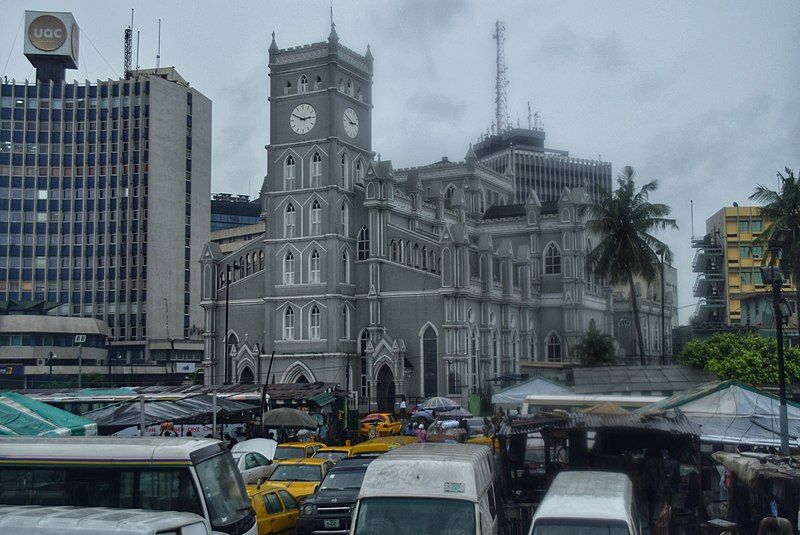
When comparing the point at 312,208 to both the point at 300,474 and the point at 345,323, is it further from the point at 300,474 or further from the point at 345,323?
the point at 300,474

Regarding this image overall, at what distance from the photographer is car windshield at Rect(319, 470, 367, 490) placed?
64.4ft

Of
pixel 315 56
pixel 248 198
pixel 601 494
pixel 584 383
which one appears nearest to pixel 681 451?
pixel 601 494

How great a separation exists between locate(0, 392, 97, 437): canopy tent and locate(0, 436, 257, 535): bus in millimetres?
5808

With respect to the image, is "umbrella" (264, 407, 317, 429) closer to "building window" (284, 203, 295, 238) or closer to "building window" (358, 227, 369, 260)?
"building window" (358, 227, 369, 260)

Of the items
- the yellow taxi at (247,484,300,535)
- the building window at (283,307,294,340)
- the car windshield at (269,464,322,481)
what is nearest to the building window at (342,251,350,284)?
the building window at (283,307,294,340)

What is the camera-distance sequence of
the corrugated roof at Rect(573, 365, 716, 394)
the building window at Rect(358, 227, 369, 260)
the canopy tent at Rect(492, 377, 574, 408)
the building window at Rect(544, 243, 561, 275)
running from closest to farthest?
the canopy tent at Rect(492, 377, 574, 408) < the corrugated roof at Rect(573, 365, 716, 394) < the building window at Rect(358, 227, 369, 260) < the building window at Rect(544, 243, 561, 275)

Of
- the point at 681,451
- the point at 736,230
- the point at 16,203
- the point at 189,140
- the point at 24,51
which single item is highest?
the point at 24,51

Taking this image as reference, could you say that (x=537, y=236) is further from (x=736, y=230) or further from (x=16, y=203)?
(x=16, y=203)

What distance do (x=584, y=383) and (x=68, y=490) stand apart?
110ft

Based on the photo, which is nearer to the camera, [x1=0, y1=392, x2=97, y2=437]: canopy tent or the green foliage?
[x1=0, y1=392, x2=97, y2=437]: canopy tent

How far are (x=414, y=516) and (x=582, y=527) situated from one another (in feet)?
7.93

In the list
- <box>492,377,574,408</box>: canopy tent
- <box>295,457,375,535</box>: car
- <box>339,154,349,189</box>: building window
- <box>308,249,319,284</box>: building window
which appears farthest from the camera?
<box>339,154,349,189</box>: building window

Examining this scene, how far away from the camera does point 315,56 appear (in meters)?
66.9

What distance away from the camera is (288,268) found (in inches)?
2608
